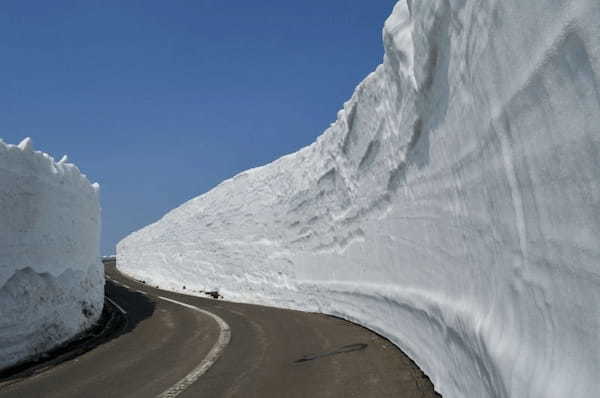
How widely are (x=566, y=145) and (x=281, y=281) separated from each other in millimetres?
19048

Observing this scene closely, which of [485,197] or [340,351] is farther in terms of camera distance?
[340,351]

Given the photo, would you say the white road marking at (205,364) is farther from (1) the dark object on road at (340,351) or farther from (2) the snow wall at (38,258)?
(2) the snow wall at (38,258)

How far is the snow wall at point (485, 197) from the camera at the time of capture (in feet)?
8.59

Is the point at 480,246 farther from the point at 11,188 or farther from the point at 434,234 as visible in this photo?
the point at 11,188

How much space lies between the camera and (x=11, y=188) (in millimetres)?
10188

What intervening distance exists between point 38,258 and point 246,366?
5.39 m

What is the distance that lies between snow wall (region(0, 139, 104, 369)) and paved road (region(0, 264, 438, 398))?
115 cm

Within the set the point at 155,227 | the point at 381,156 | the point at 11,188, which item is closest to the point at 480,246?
the point at 381,156

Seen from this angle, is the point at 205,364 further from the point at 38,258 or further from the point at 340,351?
the point at 38,258

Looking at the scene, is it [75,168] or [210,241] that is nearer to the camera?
[75,168]

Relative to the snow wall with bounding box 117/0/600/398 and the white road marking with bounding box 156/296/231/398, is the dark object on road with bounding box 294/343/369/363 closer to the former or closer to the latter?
the snow wall with bounding box 117/0/600/398

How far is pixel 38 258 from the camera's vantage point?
35.3 feet

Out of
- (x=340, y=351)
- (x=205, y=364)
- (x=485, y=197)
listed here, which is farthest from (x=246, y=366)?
(x=485, y=197)

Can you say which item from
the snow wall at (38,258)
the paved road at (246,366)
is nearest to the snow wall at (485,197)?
the paved road at (246,366)
